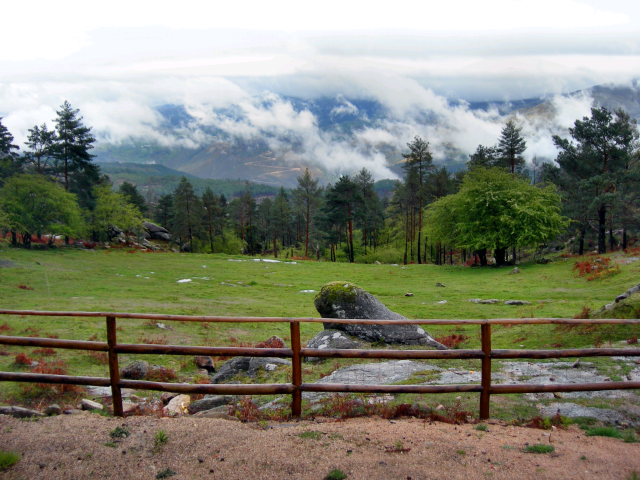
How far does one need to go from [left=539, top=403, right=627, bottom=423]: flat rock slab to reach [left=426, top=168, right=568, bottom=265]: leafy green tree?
36.8 m

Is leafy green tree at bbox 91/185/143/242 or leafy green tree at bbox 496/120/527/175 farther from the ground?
leafy green tree at bbox 496/120/527/175

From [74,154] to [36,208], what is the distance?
19707 mm

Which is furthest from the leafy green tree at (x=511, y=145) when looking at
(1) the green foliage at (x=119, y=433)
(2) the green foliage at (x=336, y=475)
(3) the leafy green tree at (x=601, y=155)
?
(1) the green foliage at (x=119, y=433)

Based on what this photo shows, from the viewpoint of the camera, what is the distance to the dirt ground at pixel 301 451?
4867 mm

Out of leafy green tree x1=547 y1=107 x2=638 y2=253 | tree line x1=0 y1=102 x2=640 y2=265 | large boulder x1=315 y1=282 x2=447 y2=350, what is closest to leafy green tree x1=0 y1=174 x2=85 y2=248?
tree line x1=0 y1=102 x2=640 y2=265

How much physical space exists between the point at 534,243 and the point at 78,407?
42.7 metres

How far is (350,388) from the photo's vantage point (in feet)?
20.3

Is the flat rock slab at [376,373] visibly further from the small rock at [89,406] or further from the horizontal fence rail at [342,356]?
the small rock at [89,406]

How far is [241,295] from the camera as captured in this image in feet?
91.9

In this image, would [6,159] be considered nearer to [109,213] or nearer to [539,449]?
[109,213]

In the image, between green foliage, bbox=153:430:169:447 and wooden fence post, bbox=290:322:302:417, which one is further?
wooden fence post, bbox=290:322:302:417

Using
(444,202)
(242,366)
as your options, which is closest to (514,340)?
(242,366)

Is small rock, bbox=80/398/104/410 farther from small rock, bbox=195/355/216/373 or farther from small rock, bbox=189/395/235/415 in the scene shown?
small rock, bbox=195/355/216/373

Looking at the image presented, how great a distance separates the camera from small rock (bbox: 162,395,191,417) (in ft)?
25.0
